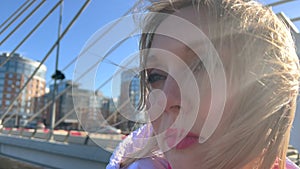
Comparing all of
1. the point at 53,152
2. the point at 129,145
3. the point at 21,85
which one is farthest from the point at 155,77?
the point at 21,85

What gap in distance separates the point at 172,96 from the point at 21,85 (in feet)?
26.3

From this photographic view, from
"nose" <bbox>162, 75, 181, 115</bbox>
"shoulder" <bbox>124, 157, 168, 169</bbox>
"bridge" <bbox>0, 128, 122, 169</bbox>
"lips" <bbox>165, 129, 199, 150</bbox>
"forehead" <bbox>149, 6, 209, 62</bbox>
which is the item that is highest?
"forehead" <bbox>149, 6, 209, 62</bbox>

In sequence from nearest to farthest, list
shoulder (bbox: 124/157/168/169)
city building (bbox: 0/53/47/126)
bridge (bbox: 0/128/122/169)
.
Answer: shoulder (bbox: 124/157/168/169) → bridge (bbox: 0/128/122/169) → city building (bbox: 0/53/47/126)

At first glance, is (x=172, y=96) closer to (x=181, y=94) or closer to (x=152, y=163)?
(x=181, y=94)

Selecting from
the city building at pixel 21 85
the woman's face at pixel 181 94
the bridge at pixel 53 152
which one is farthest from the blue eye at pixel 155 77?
the city building at pixel 21 85

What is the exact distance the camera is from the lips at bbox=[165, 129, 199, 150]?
23cm

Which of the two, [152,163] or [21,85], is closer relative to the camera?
[152,163]

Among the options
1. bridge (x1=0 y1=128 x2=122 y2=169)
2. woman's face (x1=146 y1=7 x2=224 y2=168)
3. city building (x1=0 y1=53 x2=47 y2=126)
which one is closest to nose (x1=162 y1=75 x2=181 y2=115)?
woman's face (x1=146 y1=7 x2=224 y2=168)

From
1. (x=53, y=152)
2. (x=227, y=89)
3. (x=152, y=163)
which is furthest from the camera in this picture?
(x=53, y=152)

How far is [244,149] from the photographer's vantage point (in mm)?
226

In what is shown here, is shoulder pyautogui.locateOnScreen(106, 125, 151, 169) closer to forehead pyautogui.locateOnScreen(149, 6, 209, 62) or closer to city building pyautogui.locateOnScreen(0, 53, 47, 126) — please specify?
forehead pyautogui.locateOnScreen(149, 6, 209, 62)

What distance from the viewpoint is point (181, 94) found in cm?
23

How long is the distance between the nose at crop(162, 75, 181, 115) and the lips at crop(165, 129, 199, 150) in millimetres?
15

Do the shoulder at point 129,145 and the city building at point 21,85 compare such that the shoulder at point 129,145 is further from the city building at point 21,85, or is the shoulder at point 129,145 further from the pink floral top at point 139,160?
the city building at point 21,85
